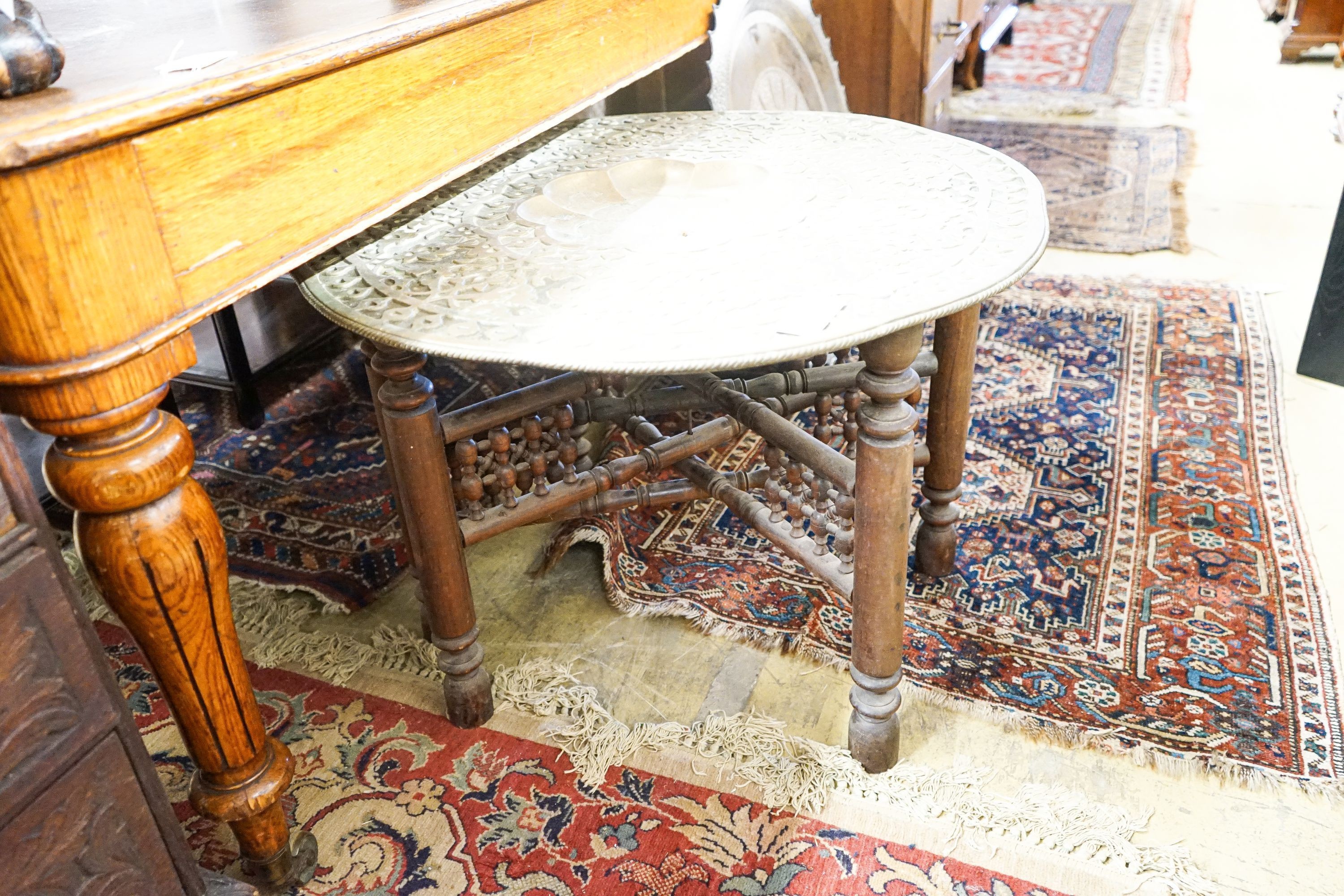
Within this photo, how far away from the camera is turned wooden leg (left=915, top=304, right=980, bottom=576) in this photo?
55.6 inches

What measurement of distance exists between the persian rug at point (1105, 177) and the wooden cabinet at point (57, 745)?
2.54 meters

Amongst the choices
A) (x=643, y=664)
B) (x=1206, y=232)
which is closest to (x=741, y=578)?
(x=643, y=664)

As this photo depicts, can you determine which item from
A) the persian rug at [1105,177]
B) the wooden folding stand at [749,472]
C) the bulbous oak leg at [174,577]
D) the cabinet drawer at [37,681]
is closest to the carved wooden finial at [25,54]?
the bulbous oak leg at [174,577]

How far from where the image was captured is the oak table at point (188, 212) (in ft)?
2.29

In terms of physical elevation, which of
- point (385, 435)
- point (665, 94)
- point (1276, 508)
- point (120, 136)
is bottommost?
point (1276, 508)

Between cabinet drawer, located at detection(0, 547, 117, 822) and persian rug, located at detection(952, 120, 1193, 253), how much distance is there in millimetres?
2551

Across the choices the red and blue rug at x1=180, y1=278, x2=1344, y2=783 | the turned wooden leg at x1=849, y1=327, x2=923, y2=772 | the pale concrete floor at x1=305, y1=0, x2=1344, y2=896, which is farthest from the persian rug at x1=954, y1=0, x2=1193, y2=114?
the turned wooden leg at x1=849, y1=327, x2=923, y2=772

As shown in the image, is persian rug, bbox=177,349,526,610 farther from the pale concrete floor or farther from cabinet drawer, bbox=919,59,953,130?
cabinet drawer, bbox=919,59,953,130

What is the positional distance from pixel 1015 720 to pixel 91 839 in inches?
43.7

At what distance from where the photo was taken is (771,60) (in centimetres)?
205

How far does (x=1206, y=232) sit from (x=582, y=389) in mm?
2427

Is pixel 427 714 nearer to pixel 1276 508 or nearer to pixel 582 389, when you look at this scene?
pixel 582 389

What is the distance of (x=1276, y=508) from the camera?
5.89 ft

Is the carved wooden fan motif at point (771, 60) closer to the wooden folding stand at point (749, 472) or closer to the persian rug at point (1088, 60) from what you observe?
the wooden folding stand at point (749, 472)
